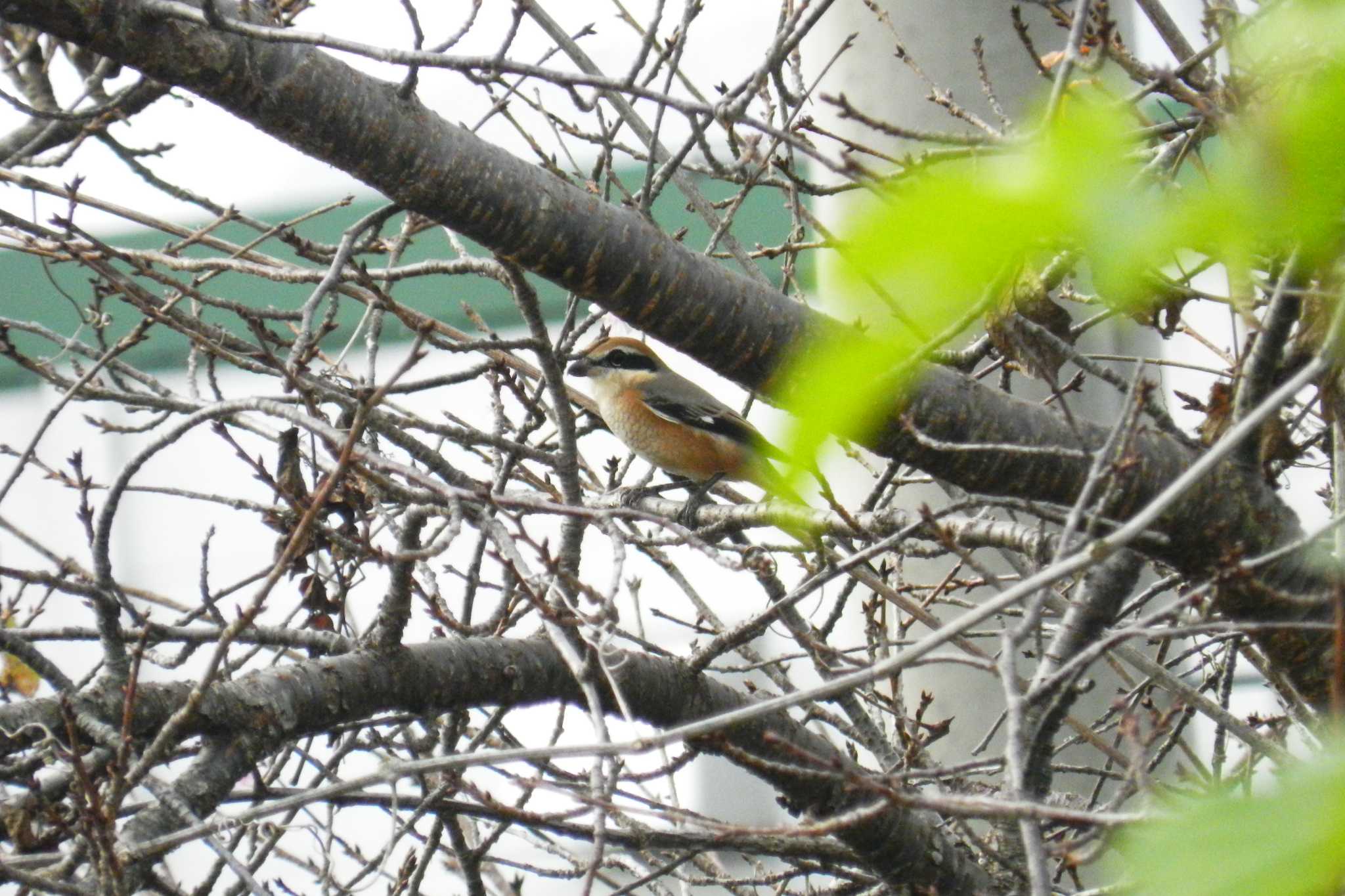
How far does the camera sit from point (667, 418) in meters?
5.80

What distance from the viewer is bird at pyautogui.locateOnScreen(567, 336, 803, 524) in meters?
5.66

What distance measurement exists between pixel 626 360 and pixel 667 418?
45 cm

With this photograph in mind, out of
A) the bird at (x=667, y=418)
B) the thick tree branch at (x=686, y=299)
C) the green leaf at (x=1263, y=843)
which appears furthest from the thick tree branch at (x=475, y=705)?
the bird at (x=667, y=418)

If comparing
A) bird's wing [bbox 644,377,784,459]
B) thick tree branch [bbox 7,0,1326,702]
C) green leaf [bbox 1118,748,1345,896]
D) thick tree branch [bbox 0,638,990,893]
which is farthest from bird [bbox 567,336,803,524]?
green leaf [bbox 1118,748,1345,896]

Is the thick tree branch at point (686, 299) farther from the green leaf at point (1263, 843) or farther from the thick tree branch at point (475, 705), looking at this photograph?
the green leaf at point (1263, 843)

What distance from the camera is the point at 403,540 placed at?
254 cm

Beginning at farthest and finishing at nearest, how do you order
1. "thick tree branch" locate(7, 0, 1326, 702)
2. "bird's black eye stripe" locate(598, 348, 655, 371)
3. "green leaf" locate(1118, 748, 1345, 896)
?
"bird's black eye stripe" locate(598, 348, 655, 371), "thick tree branch" locate(7, 0, 1326, 702), "green leaf" locate(1118, 748, 1345, 896)

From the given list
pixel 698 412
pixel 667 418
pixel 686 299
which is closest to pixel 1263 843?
pixel 686 299

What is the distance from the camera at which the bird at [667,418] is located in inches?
223

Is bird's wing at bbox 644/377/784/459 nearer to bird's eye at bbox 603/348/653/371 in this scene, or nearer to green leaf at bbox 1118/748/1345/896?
bird's eye at bbox 603/348/653/371

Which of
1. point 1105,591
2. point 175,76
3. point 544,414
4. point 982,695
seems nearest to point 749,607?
point 982,695

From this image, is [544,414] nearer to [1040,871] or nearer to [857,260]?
[1040,871]

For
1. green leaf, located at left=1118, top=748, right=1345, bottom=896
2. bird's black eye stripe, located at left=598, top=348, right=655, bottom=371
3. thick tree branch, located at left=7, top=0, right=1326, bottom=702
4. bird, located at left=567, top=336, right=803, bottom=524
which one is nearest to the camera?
green leaf, located at left=1118, top=748, right=1345, bottom=896

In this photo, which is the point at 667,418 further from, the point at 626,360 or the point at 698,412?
the point at 626,360
